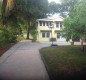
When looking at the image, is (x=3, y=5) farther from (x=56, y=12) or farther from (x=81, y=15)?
(x=81, y=15)

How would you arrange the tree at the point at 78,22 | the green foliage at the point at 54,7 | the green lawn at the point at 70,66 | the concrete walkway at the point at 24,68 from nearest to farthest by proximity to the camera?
the green foliage at the point at 54,7 → the green lawn at the point at 70,66 → the concrete walkway at the point at 24,68 → the tree at the point at 78,22

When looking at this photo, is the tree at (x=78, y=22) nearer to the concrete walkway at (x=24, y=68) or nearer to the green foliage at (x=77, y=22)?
the green foliage at (x=77, y=22)

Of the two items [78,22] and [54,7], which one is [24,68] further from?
[54,7]

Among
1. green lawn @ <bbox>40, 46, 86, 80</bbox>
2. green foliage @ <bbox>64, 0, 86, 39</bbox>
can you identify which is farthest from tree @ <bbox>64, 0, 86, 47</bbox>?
green lawn @ <bbox>40, 46, 86, 80</bbox>

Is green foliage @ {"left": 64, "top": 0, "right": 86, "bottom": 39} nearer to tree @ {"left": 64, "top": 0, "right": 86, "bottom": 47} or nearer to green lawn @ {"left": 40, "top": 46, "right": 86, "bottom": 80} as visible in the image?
tree @ {"left": 64, "top": 0, "right": 86, "bottom": 47}

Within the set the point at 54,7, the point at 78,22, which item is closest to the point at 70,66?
the point at 54,7

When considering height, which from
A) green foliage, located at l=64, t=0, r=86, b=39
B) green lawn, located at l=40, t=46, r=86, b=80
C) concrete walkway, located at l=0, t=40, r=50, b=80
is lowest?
concrete walkway, located at l=0, t=40, r=50, b=80

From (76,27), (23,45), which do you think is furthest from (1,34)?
(76,27)

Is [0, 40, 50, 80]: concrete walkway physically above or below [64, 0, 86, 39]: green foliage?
below

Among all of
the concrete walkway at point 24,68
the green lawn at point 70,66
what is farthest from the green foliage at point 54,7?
the concrete walkway at point 24,68

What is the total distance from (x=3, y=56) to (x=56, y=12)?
136 inches

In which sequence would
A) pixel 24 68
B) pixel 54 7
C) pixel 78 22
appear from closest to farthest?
pixel 54 7
pixel 24 68
pixel 78 22

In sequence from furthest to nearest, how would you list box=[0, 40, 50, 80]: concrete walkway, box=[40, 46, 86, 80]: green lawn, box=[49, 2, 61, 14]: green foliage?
1. box=[0, 40, 50, 80]: concrete walkway
2. box=[40, 46, 86, 80]: green lawn
3. box=[49, 2, 61, 14]: green foliage

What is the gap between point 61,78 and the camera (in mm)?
2852
